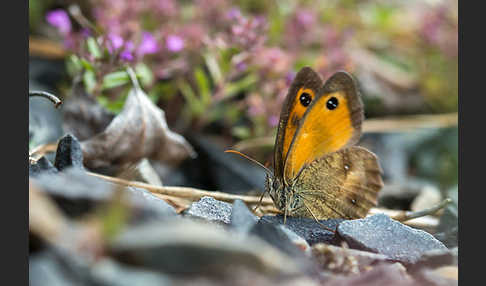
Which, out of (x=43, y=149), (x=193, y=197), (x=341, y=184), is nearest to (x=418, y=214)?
(x=341, y=184)

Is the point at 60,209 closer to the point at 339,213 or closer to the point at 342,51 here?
the point at 339,213

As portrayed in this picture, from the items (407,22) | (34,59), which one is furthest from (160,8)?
(407,22)

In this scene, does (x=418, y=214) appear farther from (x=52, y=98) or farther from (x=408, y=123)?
(x=408, y=123)

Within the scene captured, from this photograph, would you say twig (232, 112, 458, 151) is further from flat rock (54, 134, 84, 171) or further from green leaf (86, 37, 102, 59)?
flat rock (54, 134, 84, 171)

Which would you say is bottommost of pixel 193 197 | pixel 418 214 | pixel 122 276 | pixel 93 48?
pixel 122 276

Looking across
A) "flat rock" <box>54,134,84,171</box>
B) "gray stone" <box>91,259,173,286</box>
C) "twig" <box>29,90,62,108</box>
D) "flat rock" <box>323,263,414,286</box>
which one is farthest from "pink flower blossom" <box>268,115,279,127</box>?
"gray stone" <box>91,259,173,286</box>

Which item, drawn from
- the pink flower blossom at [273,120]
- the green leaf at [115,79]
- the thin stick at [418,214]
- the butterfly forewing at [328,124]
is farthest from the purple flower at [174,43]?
the thin stick at [418,214]

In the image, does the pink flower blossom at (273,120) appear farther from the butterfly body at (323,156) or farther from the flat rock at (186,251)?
the flat rock at (186,251)
